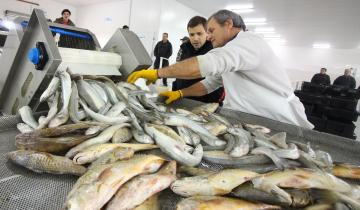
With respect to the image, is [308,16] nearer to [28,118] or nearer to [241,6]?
[241,6]

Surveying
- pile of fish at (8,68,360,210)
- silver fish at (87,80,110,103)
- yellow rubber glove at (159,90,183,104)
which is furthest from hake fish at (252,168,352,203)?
yellow rubber glove at (159,90,183,104)

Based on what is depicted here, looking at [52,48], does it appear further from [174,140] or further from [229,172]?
[229,172]

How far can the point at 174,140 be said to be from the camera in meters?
1.10

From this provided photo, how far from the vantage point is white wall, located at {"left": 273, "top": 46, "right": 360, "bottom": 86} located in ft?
51.0

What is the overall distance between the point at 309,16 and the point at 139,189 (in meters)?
11.4

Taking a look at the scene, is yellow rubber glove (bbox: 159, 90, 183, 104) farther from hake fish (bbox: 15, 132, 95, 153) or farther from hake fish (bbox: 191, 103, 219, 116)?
hake fish (bbox: 15, 132, 95, 153)

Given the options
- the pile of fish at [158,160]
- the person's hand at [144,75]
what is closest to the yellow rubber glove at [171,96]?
the person's hand at [144,75]

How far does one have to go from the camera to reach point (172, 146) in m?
1.05

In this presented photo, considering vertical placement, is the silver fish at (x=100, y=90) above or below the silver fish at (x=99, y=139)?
above

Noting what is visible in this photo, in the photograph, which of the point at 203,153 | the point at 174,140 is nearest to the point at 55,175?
the point at 174,140

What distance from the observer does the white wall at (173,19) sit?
1077cm

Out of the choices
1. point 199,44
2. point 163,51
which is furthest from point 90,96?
point 163,51

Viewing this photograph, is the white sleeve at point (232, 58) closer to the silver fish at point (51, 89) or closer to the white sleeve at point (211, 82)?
the white sleeve at point (211, 82)

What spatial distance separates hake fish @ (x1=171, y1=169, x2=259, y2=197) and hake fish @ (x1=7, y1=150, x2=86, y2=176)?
0.34 meters
